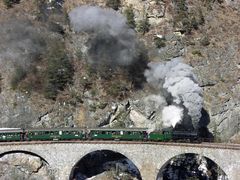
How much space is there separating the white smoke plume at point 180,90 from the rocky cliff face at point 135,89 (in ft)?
15.9

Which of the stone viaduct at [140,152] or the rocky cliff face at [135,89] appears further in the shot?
the rocky cliff face at [135,89]

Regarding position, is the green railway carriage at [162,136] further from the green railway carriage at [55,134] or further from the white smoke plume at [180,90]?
the green railway carriage at [55,134]

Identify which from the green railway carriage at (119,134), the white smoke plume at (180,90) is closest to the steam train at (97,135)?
the green railway carriage at (119,134)

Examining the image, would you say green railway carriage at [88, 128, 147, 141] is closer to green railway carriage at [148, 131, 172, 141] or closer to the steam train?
the steam train

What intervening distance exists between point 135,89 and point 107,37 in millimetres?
9481

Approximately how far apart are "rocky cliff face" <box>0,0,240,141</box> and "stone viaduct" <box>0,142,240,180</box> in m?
10.3

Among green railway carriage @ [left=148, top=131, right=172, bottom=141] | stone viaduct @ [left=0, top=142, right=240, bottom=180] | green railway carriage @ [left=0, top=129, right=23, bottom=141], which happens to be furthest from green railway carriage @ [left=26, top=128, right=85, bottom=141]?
green railway carriage @ [left=148, top=131, right=172, bottom=141]

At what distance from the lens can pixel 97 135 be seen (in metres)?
57.0

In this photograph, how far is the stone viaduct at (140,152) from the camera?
53.3 m

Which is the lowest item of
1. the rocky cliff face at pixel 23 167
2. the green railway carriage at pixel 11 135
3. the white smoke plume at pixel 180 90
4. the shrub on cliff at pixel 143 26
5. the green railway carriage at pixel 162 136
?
the rocky cliff face at pixel 23 167

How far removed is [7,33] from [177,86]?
30316mm

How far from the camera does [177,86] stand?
201 ft

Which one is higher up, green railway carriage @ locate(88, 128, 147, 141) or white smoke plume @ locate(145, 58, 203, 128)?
white smoke plume @ locate(145, 58, 203, 128)

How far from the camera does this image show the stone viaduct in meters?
53.3
